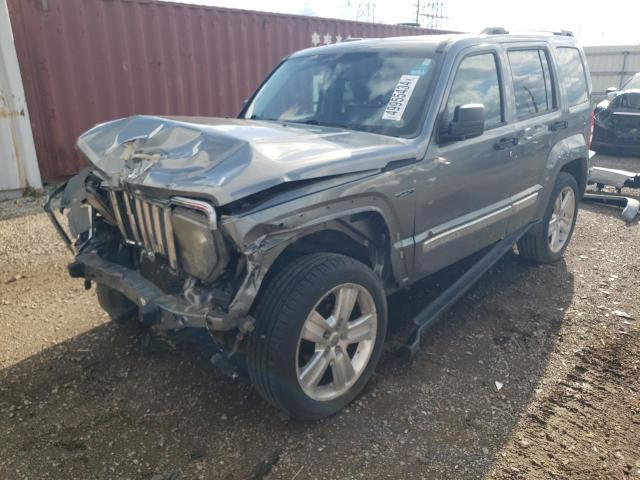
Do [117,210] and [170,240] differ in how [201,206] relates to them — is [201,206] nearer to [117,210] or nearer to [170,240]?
[170,240]

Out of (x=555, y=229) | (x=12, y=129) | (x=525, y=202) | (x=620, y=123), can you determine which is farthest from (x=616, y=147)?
(x=12, y=129)

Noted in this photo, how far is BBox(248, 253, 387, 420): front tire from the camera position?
2.50 m

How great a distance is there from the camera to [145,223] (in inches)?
108

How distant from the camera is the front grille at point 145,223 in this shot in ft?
8.47

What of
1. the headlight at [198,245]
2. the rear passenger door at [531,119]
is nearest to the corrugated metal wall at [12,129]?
the headlight at [198,245]

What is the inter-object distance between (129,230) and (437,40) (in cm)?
234

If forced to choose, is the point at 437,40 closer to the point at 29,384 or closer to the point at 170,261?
the point at 170,261

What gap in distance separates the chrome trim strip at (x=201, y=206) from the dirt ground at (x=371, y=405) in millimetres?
1168

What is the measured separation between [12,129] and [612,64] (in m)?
18.2

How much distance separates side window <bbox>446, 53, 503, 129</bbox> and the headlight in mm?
1798

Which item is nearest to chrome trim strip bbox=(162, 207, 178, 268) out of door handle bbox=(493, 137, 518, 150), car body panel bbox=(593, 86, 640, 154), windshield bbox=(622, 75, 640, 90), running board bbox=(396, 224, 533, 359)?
running board bbox=(396, 224, 533, 359)

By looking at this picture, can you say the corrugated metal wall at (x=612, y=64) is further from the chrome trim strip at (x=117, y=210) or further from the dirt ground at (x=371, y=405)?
the chrome trim strip at (x=117, y=210)

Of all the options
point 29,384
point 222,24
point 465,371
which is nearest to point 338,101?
point 465,371

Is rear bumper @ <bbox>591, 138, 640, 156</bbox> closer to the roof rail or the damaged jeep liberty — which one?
the damaged jeep liberty
